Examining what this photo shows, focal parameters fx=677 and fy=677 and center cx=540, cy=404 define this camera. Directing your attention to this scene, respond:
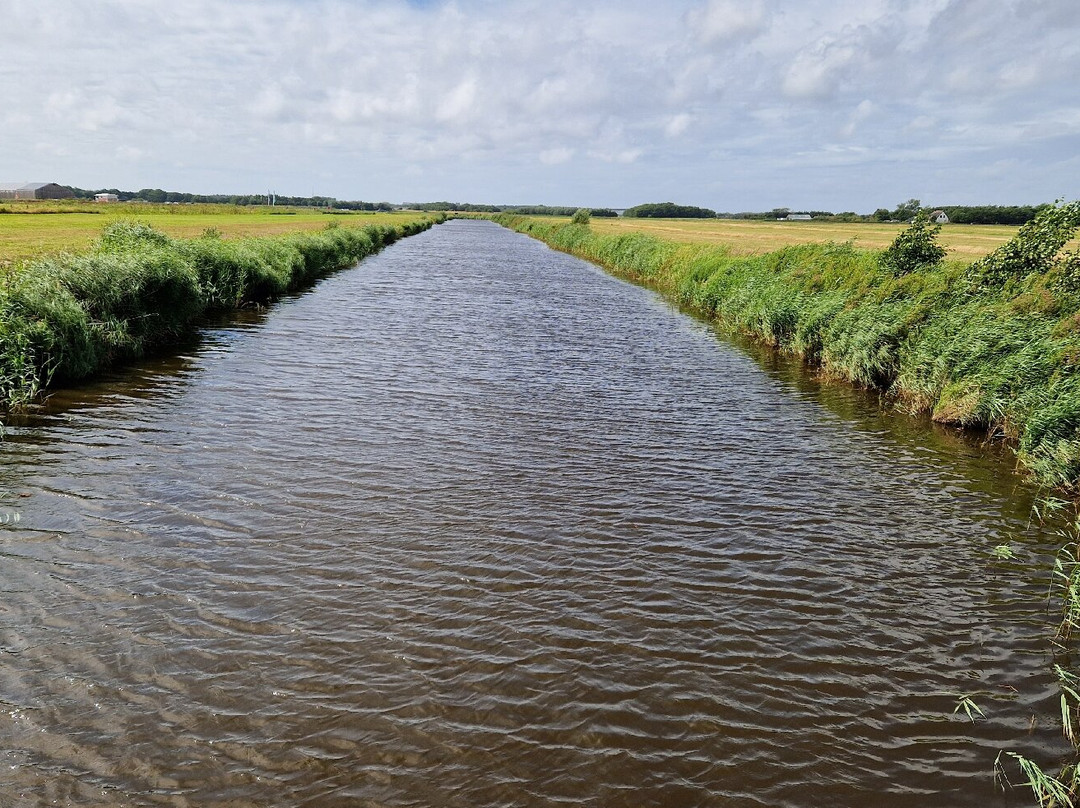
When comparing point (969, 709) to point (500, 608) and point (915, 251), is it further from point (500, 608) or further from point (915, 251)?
point (915, 251)

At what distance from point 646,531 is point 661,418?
5589 mm

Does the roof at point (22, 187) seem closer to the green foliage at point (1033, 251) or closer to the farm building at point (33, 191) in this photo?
the farm building at point (33, 191)

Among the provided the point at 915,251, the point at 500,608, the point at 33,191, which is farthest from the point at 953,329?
the point at 33,191

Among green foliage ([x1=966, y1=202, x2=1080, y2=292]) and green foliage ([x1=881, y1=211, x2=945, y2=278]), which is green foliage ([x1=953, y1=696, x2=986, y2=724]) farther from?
green foliage ([x1=881, y1=211, x2=945, y2=278])

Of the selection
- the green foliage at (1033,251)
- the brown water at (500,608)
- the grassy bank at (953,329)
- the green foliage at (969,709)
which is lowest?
the green foliage at (969,709)

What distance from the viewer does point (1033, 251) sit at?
56.9 feet

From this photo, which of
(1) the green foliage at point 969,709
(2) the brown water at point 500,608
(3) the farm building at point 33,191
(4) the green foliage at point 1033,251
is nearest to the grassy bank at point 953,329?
(4) the green foliage at point 1033,251

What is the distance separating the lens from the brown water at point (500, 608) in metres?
4.99

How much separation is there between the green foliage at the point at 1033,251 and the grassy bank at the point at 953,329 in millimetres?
31

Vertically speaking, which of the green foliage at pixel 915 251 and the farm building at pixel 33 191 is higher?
the farm building at pixel 33 191

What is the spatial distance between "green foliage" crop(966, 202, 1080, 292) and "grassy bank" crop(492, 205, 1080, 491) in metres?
0.03

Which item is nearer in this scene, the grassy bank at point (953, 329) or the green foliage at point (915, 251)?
the grassy bank at point (953, 329)

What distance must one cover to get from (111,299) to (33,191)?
172 metres

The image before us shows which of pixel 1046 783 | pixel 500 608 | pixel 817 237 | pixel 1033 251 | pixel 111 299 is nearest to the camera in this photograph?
pixel 1046 783
